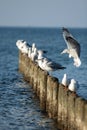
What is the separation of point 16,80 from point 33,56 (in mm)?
5832

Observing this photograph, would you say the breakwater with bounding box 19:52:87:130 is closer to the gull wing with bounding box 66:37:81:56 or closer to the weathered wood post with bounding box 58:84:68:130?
the weathered wood post with bounding box 58:84:68:130

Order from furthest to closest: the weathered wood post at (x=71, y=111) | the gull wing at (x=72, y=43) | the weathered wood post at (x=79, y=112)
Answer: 1. the gull wing at (x=72, y=43)
2. the weathered wood post at (x=71, y=111)
3. the weathered wood post at (x=79, y=112)

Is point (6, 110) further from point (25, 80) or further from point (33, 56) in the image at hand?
point (25, 80)

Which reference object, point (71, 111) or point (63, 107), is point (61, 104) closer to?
point (63, 107)

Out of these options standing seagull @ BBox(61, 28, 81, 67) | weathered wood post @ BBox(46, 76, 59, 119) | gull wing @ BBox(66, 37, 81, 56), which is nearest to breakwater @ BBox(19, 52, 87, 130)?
weathered wood post @ BBox(46, 76, 59, 119)

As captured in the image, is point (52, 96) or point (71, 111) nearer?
point (71, 111)

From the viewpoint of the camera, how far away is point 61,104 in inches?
676

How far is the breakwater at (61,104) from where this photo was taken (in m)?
15.1

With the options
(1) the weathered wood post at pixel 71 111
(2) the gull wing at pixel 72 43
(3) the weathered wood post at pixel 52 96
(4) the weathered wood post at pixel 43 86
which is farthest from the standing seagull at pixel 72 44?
(4) the weathered wood post at pixel 43 86

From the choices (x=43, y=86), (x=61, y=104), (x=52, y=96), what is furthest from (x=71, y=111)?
(x=43, y=86)

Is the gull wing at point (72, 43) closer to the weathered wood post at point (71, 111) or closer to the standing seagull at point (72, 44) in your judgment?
the standing seagull at point (72, 44)

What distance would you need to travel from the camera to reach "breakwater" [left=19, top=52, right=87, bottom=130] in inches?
593

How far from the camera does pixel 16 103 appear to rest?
23.3 meters

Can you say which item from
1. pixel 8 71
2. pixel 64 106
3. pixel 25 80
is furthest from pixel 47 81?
pixel 8 71
